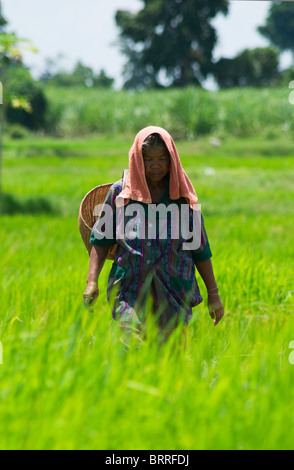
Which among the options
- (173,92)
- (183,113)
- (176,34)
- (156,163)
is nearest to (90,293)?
(156,163)

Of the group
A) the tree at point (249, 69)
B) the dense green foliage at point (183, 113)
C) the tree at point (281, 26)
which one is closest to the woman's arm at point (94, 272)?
the dense green foliage at point (183, 113)

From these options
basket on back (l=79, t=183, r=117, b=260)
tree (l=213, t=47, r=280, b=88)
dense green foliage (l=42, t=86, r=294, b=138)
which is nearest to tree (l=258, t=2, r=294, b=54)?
tree (l=213, t=47, r=280, b=88)

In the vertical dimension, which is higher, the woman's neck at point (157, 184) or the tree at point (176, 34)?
the tree at point (176, 34)

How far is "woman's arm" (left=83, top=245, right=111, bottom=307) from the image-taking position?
265cm

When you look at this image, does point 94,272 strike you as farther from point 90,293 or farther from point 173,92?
point 173,92

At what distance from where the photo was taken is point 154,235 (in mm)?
2588

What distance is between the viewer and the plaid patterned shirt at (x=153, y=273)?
102 inches

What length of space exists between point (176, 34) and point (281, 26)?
3167 cm

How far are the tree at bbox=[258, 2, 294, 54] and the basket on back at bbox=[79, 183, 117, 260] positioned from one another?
6292 centimetres

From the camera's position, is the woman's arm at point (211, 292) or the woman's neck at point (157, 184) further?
the woman's arm at point (211, 292)

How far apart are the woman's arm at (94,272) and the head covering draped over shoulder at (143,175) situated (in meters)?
0.27

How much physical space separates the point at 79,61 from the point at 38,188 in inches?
2772

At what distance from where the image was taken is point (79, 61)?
79.0 m

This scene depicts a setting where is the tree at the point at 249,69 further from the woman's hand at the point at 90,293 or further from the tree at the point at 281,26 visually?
the woman's hand at the point at 90,293
